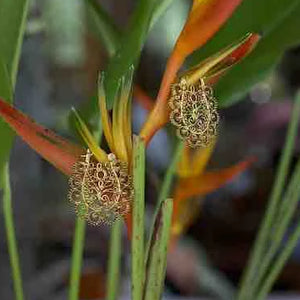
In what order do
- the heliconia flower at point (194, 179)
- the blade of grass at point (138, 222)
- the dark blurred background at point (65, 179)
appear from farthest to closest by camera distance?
1. the dark blurred background at point (65, 179)
2. the heliconia flower at point (194, 179)
3. the blade of grass at point (138, 222)

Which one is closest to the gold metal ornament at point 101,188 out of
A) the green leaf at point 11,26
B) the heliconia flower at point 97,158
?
the heliconia flower at point 97,158

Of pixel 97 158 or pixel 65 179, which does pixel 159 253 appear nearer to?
pixel 97 158

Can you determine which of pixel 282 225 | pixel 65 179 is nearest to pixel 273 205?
pixel 282 225

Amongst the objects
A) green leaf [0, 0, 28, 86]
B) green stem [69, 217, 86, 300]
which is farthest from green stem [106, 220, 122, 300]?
green leaf [0, 0, 28, 86]

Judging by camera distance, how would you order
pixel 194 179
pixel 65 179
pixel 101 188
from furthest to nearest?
pixel 65 179
pixel 194 179
pixel 101 188

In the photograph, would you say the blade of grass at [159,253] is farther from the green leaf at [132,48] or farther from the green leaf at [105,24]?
the green leaf at [105,24]
